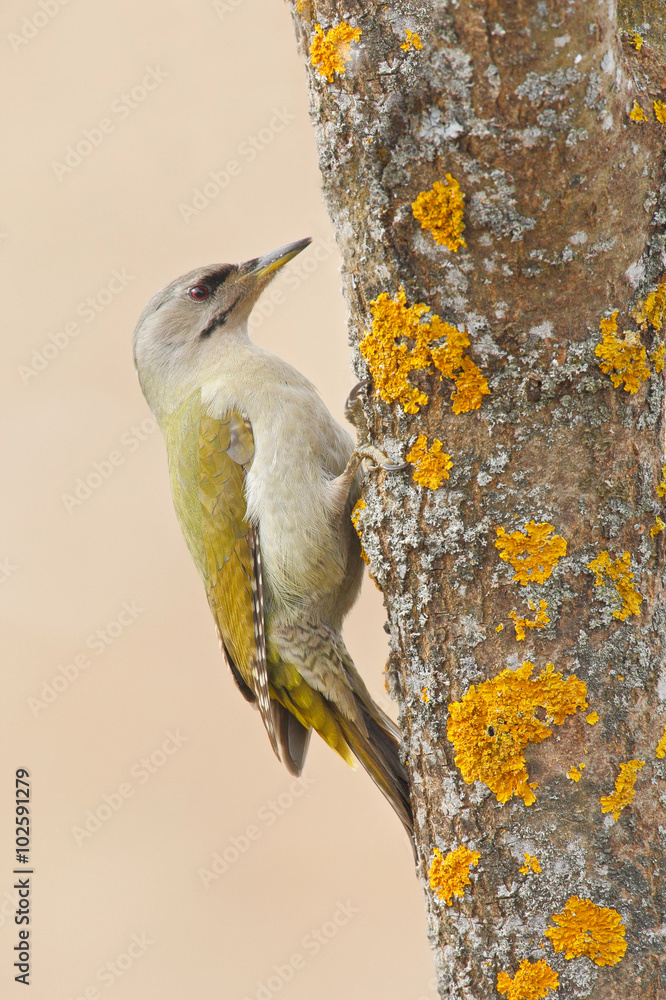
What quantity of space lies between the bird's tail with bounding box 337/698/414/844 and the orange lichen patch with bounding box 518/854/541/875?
690mm

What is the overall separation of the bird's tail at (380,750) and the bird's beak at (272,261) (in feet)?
5.72

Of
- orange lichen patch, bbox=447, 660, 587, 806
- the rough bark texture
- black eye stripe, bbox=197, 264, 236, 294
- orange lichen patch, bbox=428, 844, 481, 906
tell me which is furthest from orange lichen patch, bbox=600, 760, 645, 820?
black eye stripe, bbox=197, 264, 236, 294

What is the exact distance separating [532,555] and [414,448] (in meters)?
0.36

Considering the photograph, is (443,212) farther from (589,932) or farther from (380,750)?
(380,750)

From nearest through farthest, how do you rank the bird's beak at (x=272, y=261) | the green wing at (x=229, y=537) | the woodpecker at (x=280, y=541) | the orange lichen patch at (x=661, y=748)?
the orange lichen patch at (x=661, y=748)
the woodpecker at (x=280, y=541)
the green wing at (x=229, y=537)
the bird's beak at (x=272, y=261)

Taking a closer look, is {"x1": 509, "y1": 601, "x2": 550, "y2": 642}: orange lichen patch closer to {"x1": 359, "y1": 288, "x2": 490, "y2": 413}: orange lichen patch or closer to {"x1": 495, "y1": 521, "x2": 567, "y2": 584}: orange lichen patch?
{"x1": 495, "y1": 521, "x2": 567, "y2": 584}: orange lichen patch

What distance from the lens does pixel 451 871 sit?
75.2 inches

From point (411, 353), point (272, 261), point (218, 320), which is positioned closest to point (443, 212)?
point (411, 353)

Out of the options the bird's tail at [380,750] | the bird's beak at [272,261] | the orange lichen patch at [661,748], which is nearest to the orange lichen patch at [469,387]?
the orange lichen patch at [661,748]

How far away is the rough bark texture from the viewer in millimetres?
1729

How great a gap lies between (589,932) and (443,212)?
1.49 meters

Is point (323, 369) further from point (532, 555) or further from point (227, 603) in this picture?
point (532, 555)

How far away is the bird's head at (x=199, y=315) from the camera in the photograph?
3.60 metres

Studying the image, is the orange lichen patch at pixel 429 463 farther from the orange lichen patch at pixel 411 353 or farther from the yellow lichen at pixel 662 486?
the yellow lichen at pixel 662 486
